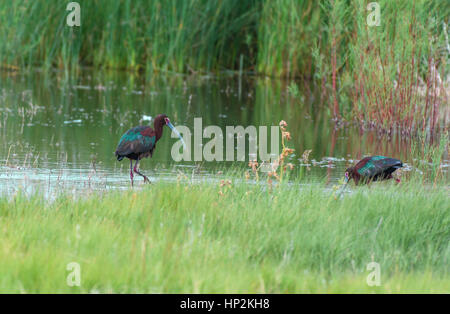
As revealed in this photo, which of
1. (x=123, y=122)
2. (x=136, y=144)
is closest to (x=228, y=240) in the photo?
(x=136, y=144)

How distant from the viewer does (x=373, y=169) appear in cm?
702

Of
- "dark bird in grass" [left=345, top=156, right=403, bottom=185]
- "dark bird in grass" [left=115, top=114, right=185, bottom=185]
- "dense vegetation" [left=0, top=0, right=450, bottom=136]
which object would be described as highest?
"dense vegetation" [left=0, top=0, right=450, bottom=136]

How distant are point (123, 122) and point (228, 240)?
21.9 ft

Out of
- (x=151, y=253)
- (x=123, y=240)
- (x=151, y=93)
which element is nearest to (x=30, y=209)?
(x=123, y=240)

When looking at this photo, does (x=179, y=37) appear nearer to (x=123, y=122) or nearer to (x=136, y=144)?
(x=123, y=122)

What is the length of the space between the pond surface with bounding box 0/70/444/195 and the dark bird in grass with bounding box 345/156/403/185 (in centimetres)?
67

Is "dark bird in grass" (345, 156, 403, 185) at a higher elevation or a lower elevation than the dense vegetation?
lower

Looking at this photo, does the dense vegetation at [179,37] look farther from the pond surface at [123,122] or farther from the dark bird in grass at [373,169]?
the dark bird in grass at [373,169]

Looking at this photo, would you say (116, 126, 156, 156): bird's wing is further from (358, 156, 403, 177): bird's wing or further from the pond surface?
(358, 156, 403, 177): bird's wing

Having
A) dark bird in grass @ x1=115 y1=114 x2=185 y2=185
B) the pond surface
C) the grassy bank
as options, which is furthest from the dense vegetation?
the grassy bank

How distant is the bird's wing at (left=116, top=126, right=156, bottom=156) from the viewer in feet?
23.5

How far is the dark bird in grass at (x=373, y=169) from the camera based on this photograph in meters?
7.02
